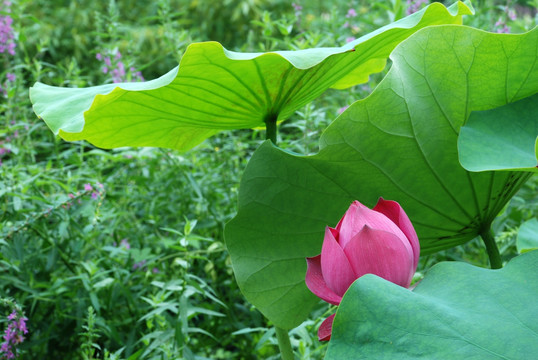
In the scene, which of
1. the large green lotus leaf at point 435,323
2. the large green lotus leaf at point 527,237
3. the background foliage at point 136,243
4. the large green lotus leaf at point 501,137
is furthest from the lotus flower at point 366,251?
the background foliage at point 136,243

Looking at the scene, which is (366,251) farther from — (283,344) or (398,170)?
(283,344)

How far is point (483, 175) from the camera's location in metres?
0.72

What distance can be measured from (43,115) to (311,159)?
15.6 inches

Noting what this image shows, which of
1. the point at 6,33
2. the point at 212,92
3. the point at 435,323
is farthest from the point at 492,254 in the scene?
the point at 6,33

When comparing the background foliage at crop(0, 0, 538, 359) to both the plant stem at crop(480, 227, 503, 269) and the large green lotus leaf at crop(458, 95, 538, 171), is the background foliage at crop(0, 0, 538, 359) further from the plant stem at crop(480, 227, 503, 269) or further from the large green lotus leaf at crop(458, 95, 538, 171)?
the large green lotus leaf at crop(458, 95, 538, 171)

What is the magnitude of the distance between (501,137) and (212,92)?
0.39 metres

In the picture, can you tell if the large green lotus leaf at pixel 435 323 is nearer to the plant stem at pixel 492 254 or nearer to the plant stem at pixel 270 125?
the plant stem at pixel 492 254

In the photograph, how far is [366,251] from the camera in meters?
0.50

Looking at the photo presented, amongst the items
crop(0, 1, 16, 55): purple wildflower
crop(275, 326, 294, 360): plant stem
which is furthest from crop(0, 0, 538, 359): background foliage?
crop(275, 326, 294, 360): plant stem

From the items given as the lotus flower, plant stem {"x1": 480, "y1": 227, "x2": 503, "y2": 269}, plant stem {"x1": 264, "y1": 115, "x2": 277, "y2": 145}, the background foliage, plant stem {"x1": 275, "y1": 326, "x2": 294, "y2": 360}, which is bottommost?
the background foliage

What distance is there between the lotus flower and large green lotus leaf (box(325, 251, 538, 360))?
0.09 ft

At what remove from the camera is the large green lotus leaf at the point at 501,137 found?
63 cm

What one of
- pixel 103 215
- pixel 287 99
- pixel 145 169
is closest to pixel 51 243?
pixel 103 215

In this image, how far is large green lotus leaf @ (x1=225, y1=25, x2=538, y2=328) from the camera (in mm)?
660
